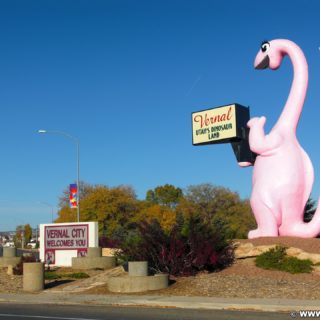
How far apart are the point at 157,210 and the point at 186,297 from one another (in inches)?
2019

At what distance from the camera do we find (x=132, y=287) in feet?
53.9

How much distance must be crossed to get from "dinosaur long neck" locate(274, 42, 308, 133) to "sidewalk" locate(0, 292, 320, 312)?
9.46m

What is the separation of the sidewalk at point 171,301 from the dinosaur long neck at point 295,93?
9457mm

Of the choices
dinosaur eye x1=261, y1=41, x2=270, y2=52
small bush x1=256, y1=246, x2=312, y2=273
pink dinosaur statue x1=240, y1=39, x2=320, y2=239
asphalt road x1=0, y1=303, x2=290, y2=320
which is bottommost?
asphalt road x1=0, y1=303, x2=290, y2=320

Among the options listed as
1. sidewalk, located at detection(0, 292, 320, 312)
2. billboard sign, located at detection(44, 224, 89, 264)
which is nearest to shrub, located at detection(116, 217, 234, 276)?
sidewalk, located at detection(0, 292, 320, 312)

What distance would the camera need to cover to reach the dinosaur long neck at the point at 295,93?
71.3ft

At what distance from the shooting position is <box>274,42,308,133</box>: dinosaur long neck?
2173cm

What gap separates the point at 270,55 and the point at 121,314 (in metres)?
14.3

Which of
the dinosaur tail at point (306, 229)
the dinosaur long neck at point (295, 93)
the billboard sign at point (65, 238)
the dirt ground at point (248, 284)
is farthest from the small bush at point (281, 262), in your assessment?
the billboard sign at point (65, 238)

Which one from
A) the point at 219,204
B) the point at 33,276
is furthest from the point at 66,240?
the point at 219,204

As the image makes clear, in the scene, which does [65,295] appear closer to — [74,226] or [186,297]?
[186,297]

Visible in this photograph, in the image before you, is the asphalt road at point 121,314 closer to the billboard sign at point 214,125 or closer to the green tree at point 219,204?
the billboard sign at point 214,125

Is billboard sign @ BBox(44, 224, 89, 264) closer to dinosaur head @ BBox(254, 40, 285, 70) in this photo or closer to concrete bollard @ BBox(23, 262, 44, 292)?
concrete bollard @ BBox(23, 262, 44, 292)

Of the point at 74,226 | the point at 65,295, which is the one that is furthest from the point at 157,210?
the point at 65,295
